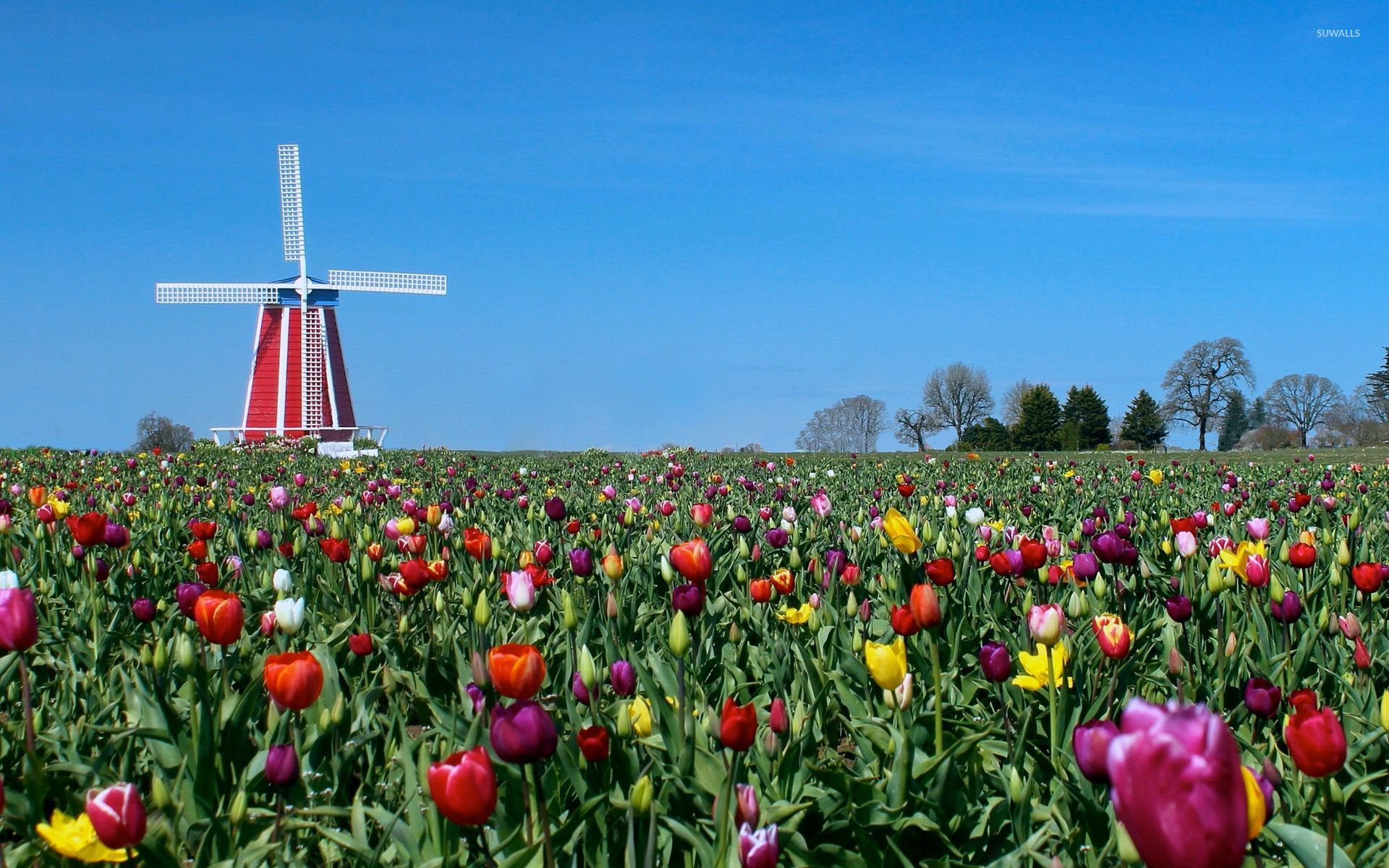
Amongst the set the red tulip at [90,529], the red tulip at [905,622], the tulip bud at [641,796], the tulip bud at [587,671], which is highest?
the red tulip at [90,529]

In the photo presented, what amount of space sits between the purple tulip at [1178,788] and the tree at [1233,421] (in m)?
72.0

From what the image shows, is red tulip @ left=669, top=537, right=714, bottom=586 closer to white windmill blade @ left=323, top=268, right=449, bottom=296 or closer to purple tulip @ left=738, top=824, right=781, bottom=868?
purple tulip @ left=738, top=824, right=781, bottom=868

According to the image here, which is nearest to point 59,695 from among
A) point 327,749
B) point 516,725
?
point 327,749

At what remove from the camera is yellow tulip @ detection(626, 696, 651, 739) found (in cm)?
226

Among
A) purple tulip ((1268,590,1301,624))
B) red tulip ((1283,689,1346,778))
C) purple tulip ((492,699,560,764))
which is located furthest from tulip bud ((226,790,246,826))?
purple tulip ((1268,590,1301,624))

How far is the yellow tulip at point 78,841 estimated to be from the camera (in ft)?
5.24

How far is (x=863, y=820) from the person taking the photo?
1.97 metres

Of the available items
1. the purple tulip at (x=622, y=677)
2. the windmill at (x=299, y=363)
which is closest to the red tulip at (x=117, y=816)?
the purple tulip at (x=622, y=677)

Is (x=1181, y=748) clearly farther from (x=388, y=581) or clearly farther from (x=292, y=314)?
(x=292, y=314)

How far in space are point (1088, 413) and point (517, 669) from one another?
71907 mm

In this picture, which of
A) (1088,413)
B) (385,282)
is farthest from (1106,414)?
(385,282)

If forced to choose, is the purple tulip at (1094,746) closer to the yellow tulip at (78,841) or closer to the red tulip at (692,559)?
the red tulip at (692,559)

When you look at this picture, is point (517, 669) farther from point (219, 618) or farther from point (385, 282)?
point (385, 282)

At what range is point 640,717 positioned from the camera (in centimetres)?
226
